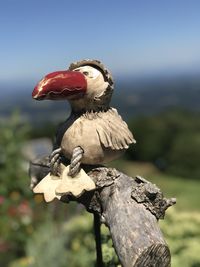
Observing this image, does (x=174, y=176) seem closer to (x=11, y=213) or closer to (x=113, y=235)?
(x=11, y=213)

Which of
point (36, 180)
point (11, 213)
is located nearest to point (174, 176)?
point (11, 213)

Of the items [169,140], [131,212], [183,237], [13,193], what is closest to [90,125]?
[131,212]

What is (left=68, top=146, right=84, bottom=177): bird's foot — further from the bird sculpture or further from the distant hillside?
the distant hillside

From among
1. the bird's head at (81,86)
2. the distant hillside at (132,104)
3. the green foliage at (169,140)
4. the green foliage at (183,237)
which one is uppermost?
Result: the bird's head at (81,86)

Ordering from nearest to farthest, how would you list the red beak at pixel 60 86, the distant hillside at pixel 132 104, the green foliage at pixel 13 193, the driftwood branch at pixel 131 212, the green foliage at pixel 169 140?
the driftwood branch at pixel 131 212 → the red beak at pixel 60 86 → the green foliage at pixel 13 193 → the green foliage at pixel 169 140 → the distant hillside at pixel 132 104

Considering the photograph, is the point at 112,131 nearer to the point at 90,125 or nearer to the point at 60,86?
the point at 90,125

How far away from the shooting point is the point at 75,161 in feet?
6.07

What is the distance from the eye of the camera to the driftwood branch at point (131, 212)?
4.92 feet

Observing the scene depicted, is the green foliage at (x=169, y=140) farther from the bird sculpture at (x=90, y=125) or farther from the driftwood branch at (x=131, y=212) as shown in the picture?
the driftwood branch at (x=131, y=212)

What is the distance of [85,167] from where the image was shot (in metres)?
1.97

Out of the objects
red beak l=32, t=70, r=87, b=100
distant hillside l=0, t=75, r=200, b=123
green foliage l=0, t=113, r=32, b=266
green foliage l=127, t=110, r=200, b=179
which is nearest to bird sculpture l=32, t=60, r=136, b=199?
red beak l=32, t=70, r=87, b=100

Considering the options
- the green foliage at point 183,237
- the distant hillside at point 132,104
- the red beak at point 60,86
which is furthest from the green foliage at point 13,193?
the distant hillside at point 132,104

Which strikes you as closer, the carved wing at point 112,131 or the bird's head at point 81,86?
the bird's head at point 81,86

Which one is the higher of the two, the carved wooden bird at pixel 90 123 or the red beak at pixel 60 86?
the red beak at pixel 60 86
